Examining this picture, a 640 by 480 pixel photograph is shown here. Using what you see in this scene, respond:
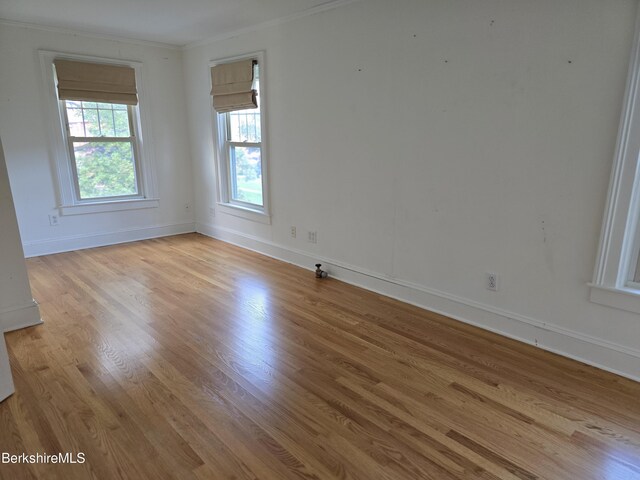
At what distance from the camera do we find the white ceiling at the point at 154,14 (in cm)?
346

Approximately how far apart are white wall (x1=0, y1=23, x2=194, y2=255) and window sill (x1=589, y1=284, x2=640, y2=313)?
4906mm

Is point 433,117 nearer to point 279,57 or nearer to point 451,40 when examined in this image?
point 451,40

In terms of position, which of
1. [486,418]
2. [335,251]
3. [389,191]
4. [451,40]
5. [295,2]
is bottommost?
[486,418]

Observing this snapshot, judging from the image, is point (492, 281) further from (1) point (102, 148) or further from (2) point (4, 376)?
(1) point (102, 148)

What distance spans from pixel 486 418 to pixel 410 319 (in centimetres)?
111

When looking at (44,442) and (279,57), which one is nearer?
(44,442)

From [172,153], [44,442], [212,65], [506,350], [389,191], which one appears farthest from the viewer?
[172,153]

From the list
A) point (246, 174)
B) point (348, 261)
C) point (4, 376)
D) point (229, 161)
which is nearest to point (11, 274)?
point (4, 376)

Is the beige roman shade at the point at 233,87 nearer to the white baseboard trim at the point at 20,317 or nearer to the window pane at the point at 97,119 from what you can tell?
the window pane at the point at 97,119

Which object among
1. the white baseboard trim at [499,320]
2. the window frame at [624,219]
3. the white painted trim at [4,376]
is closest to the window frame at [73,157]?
the white baseboard trim at [499,320]

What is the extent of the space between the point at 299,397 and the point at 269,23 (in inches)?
138

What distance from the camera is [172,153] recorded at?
548 centimetres

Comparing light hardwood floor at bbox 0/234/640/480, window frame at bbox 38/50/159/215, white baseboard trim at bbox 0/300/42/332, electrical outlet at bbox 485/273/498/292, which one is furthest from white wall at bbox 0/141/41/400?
electrical outlet at bbox 485/273/498/292

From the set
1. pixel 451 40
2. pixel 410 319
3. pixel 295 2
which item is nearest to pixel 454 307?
pixel 410 319
